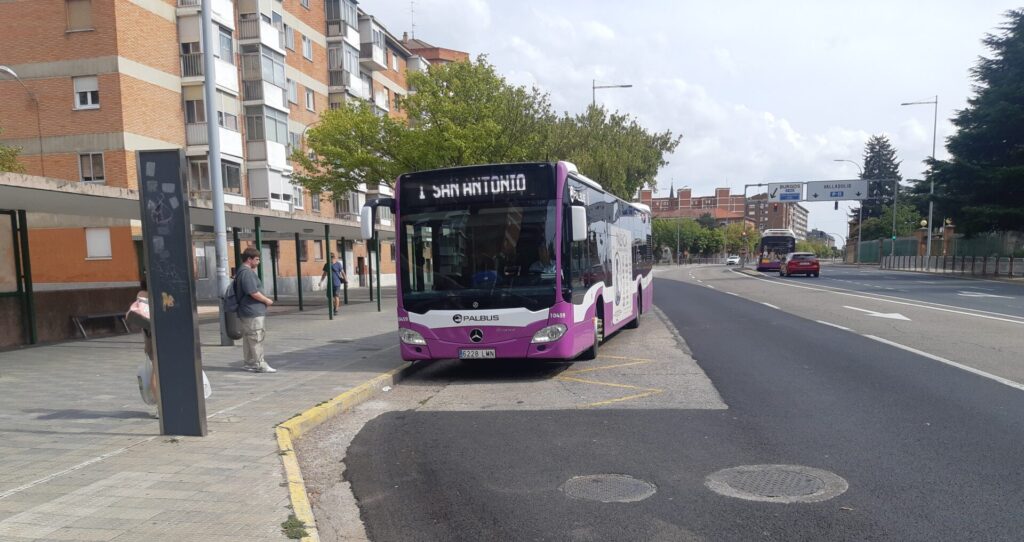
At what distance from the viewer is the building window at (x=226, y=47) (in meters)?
32.3

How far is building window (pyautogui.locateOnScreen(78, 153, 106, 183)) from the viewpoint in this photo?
27.8 meters

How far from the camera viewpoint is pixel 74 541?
3.82m

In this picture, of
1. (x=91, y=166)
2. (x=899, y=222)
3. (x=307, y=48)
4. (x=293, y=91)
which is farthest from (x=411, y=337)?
(x=899, y=222)

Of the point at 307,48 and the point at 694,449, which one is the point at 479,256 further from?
the point at 307,48

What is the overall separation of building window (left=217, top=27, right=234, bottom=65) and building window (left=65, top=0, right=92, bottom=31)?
576 centimetres

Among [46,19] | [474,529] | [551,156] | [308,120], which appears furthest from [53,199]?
[308,120]

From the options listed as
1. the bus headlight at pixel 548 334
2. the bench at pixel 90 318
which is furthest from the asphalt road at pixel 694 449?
the bench at pixel 90 318

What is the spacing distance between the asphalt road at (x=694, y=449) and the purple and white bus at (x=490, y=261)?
0.70m

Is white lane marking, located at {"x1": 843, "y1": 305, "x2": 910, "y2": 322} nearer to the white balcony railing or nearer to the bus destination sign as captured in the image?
the bus destination sign

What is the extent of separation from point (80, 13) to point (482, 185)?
26.6 meters

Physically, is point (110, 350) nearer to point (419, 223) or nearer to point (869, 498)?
point (419, 223)

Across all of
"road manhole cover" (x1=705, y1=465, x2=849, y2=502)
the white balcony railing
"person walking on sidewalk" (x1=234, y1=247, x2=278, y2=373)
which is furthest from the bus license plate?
the white balcony railing

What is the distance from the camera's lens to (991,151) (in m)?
40.4

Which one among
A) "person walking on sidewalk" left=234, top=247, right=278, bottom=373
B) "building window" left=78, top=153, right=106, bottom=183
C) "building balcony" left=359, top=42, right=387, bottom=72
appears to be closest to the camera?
"person walking on sidewalk" left=234, top=247, right=278, bottom=373
